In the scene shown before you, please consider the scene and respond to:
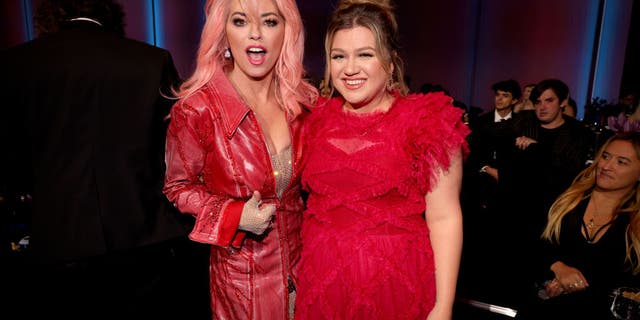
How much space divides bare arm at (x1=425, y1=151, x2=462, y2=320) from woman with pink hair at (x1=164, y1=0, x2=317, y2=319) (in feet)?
1.56

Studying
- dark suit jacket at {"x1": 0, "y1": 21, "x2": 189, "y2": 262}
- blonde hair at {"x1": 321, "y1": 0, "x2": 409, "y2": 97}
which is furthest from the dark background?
blonde hair at {"x1": 321, "y1": 0, "x2": 409, "y2": 97}

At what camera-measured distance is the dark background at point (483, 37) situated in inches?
269

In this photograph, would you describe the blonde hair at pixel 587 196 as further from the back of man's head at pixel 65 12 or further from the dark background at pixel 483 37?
the dark background at pixel 483 37

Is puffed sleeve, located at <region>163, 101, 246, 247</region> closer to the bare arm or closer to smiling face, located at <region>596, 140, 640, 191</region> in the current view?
the bare arm

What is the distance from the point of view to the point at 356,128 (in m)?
1.40

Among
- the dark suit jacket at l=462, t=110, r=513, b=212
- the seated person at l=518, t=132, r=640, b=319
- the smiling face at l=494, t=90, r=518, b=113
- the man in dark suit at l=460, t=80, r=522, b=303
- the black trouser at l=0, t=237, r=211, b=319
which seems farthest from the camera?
the smiling face at l=494, t=90, r=518, b=113

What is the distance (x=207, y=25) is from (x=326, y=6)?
7.05 meters

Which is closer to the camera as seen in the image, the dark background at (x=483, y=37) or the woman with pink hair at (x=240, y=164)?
the woman with pink hair at (x=240, y=164)

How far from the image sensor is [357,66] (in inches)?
52.0

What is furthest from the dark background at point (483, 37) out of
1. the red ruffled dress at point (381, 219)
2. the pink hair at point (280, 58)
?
the red ruffled dress at point (381, 219)

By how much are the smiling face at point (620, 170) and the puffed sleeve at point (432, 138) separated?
1.51 m

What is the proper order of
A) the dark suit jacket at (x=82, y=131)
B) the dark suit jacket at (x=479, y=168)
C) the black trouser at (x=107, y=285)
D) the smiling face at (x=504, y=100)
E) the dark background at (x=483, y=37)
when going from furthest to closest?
1. the dark background at (x=483, y=37)
2. the smiling face at (x=504, y=100)
3. the dark suit jacket at (x=479, y=168)
4. the black trouser at (x=107, y=285)
5. the dark suit jacket at (x=82, y=131)

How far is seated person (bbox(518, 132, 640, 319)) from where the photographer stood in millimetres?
2080

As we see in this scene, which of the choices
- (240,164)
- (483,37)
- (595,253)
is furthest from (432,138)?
(483,37)
